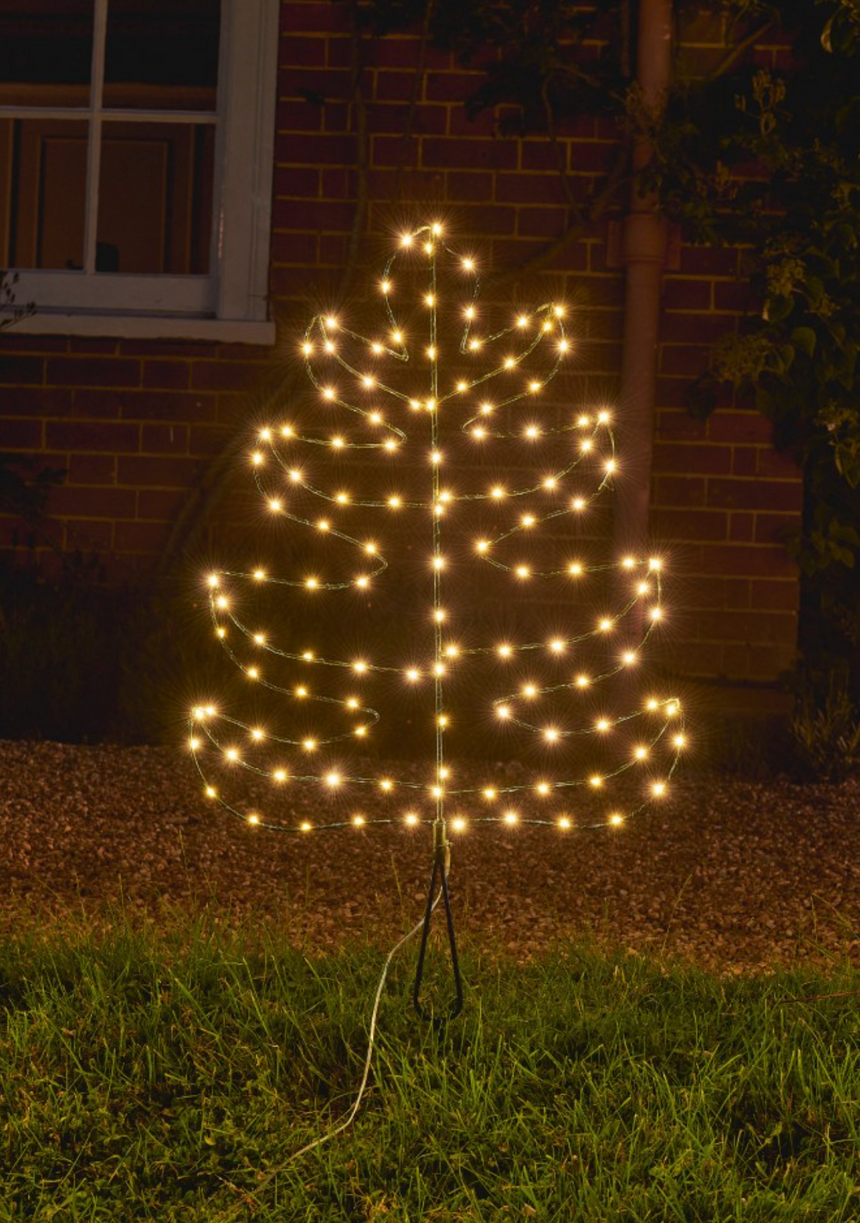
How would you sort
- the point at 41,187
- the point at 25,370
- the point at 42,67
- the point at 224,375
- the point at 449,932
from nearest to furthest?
1. the point at 449,932
2. the point at 224,375
3. the point at 25,370
4. the point at 42,67
5. the point at 41,187

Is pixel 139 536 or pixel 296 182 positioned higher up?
pixel 296 182

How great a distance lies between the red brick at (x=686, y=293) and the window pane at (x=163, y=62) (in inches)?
207

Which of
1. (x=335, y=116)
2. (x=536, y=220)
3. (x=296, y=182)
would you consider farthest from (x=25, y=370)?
(x=536, y=220)

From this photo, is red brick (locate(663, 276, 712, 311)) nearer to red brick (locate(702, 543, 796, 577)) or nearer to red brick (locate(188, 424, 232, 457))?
red brick (locate(702, 543, 796, 577))

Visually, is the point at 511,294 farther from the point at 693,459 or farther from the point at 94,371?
the point at 94,371

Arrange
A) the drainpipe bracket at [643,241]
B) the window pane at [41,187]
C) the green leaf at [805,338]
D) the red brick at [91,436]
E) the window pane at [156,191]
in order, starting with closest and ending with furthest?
the green leaf at [805,338], the drainpipe bracket at [643,241], the red brick at [91,436], the window pane at [41,187], the window pane at [156,191]

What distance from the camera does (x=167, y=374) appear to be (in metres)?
5.75

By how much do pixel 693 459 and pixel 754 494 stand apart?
248 mm

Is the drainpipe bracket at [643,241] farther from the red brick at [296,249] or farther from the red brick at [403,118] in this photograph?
the red brick at [296,249]

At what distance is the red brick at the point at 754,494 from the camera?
5664mm

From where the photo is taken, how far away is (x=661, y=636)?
5594 mm

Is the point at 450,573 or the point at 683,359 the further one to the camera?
the point at 683,359

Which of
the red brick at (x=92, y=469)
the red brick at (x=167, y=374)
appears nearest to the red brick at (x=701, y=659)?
the red brick at (x=167, y=374)

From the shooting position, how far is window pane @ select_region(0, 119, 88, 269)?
1067 centimetres
